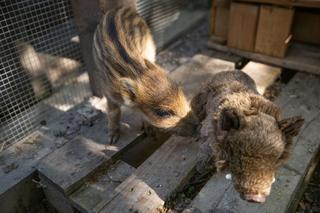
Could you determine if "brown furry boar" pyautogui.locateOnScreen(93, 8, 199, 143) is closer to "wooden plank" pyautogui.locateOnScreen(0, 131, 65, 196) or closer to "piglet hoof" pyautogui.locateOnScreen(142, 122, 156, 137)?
"piglet hoof" pyautogui.locateOnScreen(142, 122, 156, 137)

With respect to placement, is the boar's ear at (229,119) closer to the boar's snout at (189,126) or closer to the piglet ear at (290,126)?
the piglet ear at (290,126)

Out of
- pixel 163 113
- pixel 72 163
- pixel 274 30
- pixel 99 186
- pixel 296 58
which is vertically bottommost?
pixel 99 186

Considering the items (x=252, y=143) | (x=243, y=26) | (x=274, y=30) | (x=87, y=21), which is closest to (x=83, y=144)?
(x=87, y=21)

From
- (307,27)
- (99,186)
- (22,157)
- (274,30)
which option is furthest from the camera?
(307,27)

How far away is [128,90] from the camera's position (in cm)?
285

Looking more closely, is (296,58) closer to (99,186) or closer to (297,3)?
(297,3)

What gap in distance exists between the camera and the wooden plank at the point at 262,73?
371cm

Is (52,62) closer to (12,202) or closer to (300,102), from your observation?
(12,202)

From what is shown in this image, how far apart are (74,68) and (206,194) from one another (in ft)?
10.1

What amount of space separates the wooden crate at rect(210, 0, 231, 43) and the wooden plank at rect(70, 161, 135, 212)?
235cm

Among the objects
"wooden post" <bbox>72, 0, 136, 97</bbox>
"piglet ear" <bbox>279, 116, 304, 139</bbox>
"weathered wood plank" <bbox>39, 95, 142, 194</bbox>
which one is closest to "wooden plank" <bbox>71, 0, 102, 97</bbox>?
"wooden post" <bbox>72, 0, 136, 97</bbox>

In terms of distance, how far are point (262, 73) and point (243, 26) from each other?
633 mm

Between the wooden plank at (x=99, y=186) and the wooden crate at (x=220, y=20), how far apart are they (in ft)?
7.71

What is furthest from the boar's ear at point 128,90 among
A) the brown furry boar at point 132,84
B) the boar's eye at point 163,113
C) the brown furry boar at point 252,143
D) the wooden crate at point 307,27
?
the wooden crate at point 307,27
